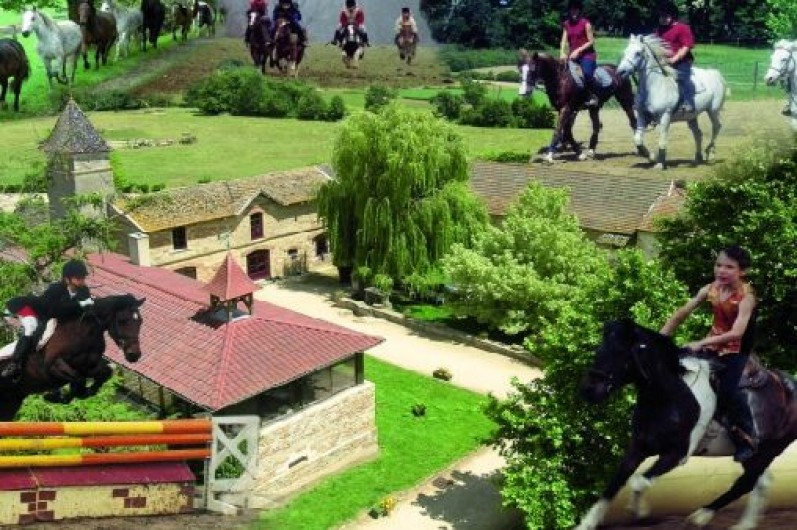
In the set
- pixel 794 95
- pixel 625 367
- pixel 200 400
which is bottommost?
pixel 200 400

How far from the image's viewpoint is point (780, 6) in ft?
73.5

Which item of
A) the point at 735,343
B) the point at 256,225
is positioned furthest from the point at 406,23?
the point at 256,225

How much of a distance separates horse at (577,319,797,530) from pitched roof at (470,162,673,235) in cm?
3032

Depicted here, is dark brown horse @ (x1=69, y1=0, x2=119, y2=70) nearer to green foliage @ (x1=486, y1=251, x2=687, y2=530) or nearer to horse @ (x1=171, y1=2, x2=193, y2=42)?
horse @ (x1=171, y1=2, x2=193, y2=42)

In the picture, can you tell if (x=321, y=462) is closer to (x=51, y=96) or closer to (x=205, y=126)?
(x=51, y=96)

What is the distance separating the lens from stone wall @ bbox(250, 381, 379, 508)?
2516 centimetres

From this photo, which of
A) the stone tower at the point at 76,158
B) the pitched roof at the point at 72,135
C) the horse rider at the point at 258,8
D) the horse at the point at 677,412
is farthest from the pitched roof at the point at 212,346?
the horse at the point at 677,412

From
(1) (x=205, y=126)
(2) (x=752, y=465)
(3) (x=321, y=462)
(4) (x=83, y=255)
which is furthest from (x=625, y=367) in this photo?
(1) (x=205, y=126)

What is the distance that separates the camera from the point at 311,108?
45844mm

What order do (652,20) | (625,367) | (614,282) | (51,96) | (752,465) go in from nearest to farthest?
(625,367), (752,465), (614,282), (652,20), (51,96)

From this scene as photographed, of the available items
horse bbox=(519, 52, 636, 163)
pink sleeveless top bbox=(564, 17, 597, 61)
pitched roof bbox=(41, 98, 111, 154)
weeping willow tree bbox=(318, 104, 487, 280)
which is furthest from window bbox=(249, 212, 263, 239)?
pink sleeveless top bbox=(564, 17, 597, 61)

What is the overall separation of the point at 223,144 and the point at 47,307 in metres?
43.5

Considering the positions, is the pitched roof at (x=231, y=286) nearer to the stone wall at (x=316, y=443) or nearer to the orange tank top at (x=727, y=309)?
the stone wall at (x=316, y=443)

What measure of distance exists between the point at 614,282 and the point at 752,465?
11.3 m
